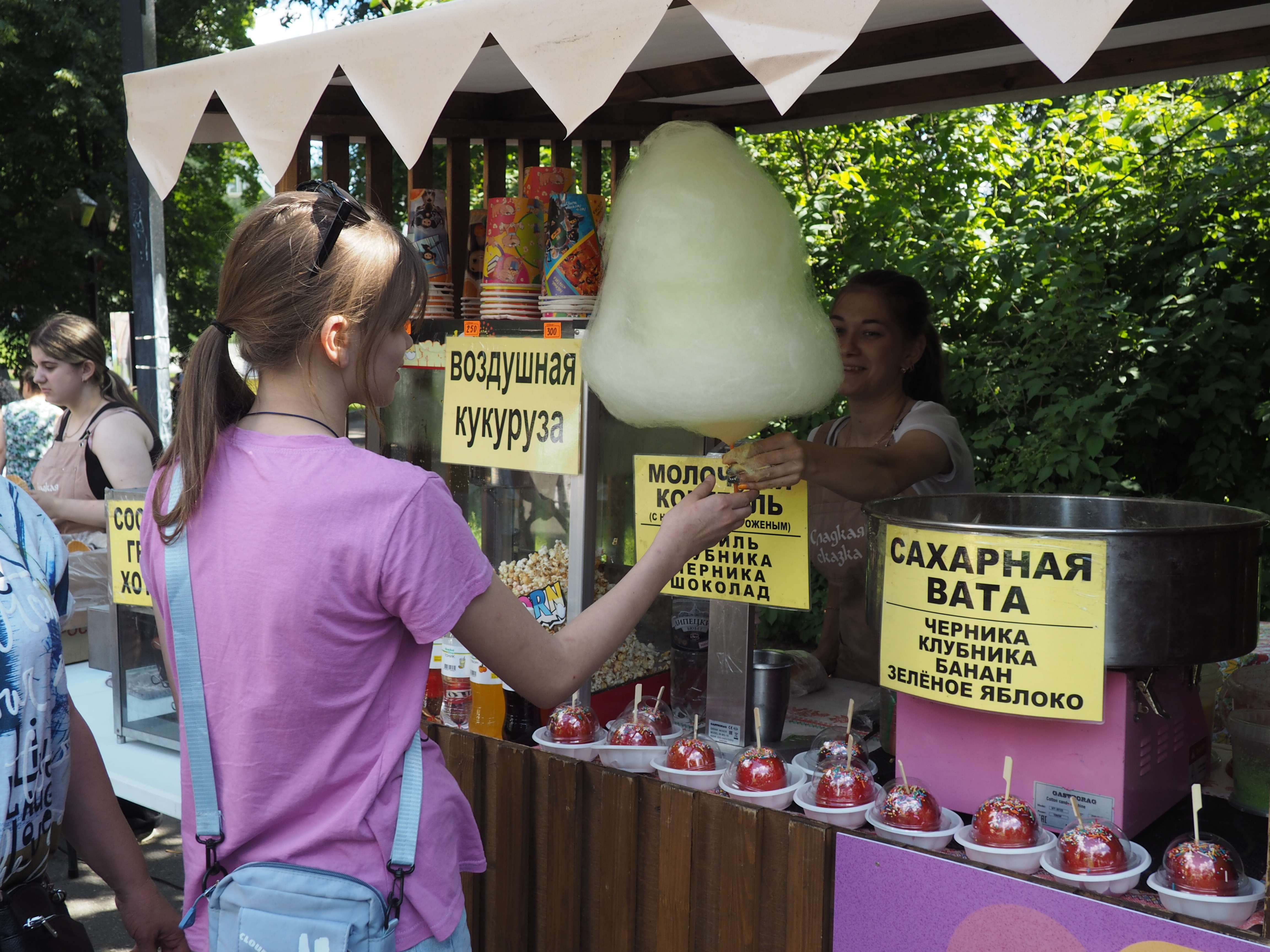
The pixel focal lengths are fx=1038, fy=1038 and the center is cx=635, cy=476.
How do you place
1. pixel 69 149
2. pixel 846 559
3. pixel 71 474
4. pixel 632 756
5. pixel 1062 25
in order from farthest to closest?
1. pixel 69 149
2. pixel 71 474
3. pixel 846 559
4. pixel 632 756
5. pixel 1062 25

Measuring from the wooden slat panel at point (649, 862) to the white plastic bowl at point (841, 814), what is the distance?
0.24 m

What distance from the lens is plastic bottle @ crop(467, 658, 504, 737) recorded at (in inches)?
75.2

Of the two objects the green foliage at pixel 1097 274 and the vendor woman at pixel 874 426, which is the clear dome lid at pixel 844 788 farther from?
the green foliage at pixel 1097 274

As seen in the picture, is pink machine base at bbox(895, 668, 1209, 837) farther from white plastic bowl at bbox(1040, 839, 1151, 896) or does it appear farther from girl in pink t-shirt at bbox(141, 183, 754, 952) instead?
girl in pink t-shirt at bbox(141, 183, 754, 952)

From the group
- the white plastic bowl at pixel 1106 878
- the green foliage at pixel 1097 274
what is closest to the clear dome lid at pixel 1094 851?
the white plastic bowl at pixel 1106 878

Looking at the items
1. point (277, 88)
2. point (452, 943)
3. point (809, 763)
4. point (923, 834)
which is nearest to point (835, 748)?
point (809, 763)

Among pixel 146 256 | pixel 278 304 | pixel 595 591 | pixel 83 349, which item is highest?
pixel 146 256

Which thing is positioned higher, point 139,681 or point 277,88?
point 277,88

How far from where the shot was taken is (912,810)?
4.65 feet

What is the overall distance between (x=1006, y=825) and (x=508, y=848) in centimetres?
84

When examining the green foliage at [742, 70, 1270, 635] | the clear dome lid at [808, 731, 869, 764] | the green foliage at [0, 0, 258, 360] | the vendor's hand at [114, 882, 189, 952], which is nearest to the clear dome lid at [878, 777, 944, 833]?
the clear dome lid at [808, 731, 869, 764]

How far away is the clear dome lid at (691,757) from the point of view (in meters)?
1.61

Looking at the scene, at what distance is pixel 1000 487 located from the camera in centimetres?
450

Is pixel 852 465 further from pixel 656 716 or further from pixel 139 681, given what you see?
pixel 139 681
